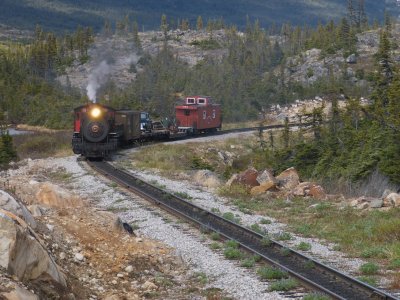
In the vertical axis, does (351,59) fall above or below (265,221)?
above

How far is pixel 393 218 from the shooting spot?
660 inches

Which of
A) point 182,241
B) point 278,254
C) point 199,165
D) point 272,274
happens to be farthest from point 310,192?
point 199,165

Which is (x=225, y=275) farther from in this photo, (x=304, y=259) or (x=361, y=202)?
(x=361, y=202)

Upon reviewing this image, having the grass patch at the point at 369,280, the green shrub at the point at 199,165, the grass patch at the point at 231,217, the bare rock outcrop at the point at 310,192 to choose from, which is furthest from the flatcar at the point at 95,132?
the grass patch at the point at 369,280

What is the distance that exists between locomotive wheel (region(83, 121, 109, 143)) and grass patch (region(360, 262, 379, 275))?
23943 mm

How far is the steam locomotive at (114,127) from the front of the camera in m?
34.5

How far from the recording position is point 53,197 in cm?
1659

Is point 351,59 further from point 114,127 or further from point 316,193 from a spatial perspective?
point 316,193

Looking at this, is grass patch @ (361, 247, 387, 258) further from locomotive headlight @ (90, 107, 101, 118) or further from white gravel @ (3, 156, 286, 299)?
locomotive headlight @ (90, 107, 101, 118)

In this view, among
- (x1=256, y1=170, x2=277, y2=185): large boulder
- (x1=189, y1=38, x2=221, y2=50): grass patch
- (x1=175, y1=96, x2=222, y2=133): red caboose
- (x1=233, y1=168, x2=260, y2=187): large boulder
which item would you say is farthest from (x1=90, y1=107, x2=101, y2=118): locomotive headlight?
(x1=189, y1=38, x2=221, y2=50): grass patch

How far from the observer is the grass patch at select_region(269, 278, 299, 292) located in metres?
11.2

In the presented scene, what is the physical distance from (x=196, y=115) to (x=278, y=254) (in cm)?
4153

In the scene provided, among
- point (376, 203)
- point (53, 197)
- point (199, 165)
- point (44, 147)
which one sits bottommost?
point (44, 147)

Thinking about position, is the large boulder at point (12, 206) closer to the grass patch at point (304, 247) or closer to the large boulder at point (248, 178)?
the grass patch at point (304, 247)
